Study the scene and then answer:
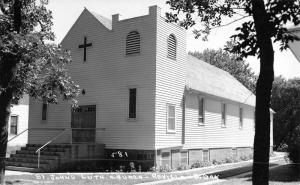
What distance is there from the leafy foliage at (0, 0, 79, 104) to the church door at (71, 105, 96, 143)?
6.29 metres

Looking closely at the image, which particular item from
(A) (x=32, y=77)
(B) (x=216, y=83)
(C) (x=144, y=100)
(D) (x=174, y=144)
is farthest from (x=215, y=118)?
(A) (x=32, y=77)

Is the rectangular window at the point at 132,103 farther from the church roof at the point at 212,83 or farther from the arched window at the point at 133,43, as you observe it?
the church roof at the point at 212,83

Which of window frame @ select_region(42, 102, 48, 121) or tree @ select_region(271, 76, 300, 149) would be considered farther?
tree @ select_region(271, 76, 300, 149)

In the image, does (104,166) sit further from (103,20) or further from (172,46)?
(103,20)

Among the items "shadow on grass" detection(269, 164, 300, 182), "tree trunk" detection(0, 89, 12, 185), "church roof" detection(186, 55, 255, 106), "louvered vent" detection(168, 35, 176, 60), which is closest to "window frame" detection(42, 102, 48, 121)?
"louvered vent" detection(168, 35, 176, 60)

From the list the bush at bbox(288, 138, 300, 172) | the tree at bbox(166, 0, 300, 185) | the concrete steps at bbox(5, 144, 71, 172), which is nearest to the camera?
the tree at bbox(166, 0, 300, 185)

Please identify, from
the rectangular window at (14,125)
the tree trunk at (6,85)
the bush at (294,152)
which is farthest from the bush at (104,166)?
the rectangular window at (14,125)

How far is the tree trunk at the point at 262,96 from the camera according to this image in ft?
23.2

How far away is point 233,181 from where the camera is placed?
16672 mm

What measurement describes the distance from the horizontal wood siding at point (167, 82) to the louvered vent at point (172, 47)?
0.22 metres

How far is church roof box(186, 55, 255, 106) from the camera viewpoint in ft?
84.1

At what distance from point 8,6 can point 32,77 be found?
288cm

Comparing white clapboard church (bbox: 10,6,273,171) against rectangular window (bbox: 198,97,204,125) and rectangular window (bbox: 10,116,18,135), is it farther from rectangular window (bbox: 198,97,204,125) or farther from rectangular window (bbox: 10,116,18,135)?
rectangular window (bbox: 10,116,18,135)

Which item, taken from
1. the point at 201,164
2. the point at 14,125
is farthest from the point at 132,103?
the point at 14,125
